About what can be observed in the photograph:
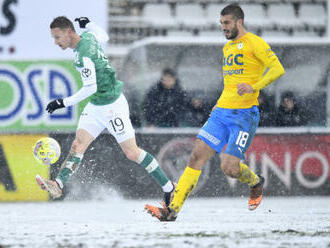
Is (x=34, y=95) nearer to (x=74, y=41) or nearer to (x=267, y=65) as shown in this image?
(x=74, y=41)

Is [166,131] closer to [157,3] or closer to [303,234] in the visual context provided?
[303,234]

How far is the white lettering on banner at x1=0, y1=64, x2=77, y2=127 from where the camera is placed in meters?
11.7

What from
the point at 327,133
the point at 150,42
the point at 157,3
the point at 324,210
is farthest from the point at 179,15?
the point at 324,210

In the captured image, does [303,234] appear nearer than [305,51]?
Yes

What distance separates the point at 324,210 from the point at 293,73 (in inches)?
241

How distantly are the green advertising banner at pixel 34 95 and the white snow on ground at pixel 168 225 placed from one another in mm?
1641

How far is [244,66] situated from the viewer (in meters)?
7.20

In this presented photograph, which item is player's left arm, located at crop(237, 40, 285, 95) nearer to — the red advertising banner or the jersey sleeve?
the jersey sleeve

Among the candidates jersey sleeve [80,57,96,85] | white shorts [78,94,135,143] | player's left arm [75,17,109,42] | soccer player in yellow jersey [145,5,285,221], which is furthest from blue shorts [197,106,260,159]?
player's left arm [75,17,109,42]

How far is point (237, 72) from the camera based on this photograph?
7.22 m

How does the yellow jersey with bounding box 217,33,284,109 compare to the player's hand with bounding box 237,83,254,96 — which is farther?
the yellow jersey with bounding box 217,33,284,109

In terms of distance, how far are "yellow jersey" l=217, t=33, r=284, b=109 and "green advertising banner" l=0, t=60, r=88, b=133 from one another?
4838mm

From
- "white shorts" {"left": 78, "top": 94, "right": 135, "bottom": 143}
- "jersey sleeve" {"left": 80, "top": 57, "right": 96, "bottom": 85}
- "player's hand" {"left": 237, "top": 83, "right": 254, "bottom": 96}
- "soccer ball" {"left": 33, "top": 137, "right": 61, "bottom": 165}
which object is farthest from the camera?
"soccer ball" {"left": 33, "top": 137, "right": 61, "bottom": 165}

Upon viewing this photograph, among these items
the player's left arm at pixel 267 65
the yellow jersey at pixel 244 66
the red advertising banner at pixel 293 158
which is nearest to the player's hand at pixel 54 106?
the yellow jersey at pixel 244 66
